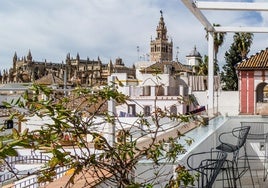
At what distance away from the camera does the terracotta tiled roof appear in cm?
2191

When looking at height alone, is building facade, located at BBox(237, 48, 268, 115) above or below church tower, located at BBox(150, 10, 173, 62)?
below

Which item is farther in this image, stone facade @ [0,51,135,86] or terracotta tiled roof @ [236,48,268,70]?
stone facade @ [0,51,135,86]

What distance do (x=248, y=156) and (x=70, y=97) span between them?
172 inches

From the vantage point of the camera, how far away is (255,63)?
73.3 feet

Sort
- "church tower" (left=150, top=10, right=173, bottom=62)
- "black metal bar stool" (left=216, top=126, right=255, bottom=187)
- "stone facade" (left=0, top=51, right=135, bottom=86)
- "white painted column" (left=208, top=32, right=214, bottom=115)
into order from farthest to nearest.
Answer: "church tower" (left=150, top=10, right=173, bottom=62) < "stone facade" (left=0, top=51, right=135, bottom=86) < "white painted column" (left=208, top=32, right=214, bottom=115) < "black metal bar stool" (left=216, top=126, right=255, bottom=187)

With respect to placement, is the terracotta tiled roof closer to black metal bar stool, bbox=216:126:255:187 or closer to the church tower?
black metal bar stool, bbox=216:126:255:187

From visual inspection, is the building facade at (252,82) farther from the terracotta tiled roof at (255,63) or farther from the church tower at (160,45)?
the church tower at (160,45)

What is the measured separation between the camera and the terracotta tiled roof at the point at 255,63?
71.9 ft

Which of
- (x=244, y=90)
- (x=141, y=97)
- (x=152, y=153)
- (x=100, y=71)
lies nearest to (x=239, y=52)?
(x=141, y=97)

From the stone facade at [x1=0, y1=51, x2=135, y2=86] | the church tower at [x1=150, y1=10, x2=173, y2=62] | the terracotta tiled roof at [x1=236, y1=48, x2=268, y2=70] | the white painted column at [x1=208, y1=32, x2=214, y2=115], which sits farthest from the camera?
the church tower at [x1=150, y1=10, x2=173, y2=62]

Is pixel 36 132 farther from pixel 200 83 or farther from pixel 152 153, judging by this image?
pixel 200 83

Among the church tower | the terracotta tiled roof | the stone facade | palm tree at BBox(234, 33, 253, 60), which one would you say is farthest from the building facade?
the church tower

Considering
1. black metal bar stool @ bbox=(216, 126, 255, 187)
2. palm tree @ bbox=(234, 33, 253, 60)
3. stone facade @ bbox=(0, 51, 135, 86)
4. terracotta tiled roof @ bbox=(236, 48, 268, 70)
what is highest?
stone facade @ bbox=(0, 51, 135, 86)

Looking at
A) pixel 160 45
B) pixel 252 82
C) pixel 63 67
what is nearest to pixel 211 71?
pixel 252 82
